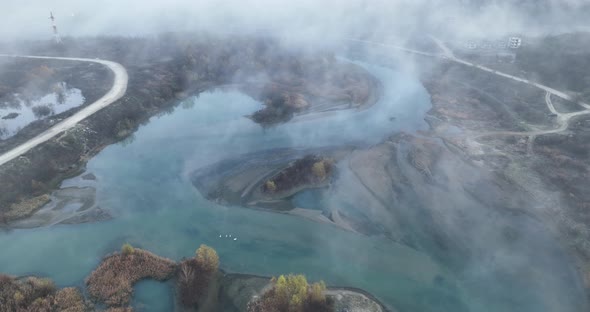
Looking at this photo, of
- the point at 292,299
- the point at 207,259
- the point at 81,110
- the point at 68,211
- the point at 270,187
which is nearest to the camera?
Answer: the point at 292,299

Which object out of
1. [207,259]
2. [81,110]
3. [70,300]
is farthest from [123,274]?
[81,110]

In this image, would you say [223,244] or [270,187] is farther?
[270,187]

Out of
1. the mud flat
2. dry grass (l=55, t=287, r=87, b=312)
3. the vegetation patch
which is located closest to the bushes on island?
dry grass (l=55, t=287, r=87, b=312)

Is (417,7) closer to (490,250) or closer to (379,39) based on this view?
(379,39)

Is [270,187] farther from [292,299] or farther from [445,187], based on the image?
[445,187]

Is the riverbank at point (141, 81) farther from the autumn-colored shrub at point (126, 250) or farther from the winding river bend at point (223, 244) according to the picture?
the autumn-colored shrub at point (126, 250)

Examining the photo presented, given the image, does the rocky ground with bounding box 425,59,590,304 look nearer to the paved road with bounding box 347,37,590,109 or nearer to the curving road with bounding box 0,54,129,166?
the paved road with bounding box 347,37,590,109

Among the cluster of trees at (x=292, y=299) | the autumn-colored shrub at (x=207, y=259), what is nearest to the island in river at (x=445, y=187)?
the autumn-colored shrub at (x=207, y=259)

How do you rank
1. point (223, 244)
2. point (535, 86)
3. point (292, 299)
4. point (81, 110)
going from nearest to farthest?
point (292, 299), point (223, 244), point (81, 110), point (535, 86)
